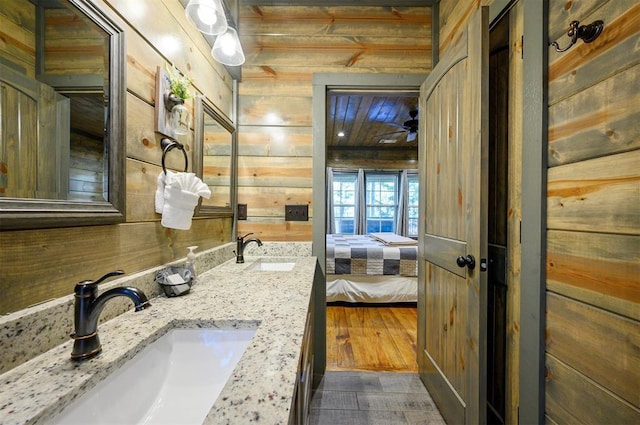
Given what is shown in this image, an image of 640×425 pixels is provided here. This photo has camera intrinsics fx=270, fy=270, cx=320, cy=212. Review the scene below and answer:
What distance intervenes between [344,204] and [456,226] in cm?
522

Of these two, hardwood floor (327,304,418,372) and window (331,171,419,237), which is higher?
window (331,171,419,237)

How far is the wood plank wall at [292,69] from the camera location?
1.93 m

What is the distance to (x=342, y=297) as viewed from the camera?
334 centimetres

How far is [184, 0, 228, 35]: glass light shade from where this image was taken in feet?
3.75

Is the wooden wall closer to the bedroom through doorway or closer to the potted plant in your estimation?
the bedroom through doorway

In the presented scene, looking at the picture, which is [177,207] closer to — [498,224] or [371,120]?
[498,224]

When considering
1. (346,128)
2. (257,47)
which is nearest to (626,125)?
(257,47)

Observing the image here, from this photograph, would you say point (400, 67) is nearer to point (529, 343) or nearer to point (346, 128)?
point (529, 343)

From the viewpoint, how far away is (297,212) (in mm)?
1986

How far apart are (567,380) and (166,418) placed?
122 cm

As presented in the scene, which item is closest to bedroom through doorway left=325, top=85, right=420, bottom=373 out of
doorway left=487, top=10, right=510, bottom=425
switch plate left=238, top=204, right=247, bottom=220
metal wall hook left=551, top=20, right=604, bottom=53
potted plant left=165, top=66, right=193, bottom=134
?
doorway left=487, top=10, right=510, bottom=425

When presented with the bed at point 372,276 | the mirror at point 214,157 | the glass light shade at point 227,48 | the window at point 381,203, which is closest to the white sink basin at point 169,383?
the mirror at point 214,157

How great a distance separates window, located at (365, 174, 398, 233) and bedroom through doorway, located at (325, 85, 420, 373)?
2cm

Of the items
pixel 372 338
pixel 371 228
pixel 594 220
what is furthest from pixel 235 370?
pixel 371 228
